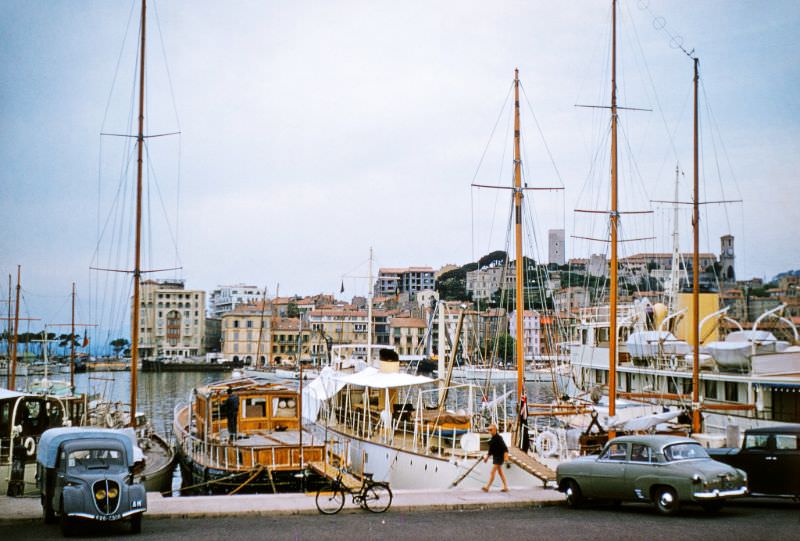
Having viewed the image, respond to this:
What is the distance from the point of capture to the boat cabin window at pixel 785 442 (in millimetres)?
16375

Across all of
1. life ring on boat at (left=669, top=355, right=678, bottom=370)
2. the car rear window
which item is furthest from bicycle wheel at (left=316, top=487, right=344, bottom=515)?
life ring on boat at (left=669, top=355, right=678, bottom=370)

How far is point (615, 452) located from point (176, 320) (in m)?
185

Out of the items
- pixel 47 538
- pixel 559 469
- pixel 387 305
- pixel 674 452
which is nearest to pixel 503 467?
pixel 559 469

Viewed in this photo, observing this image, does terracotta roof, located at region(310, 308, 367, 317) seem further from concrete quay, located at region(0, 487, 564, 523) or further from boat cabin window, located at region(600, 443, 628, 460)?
boat cabin window, located at region(600, 443, 628, 460)

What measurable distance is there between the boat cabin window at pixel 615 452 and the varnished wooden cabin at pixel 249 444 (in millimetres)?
9918

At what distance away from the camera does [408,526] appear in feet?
47.3

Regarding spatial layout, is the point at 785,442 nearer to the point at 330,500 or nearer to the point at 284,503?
the point at 330,500

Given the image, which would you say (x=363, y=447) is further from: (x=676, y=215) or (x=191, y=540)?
(x=676, y=215)

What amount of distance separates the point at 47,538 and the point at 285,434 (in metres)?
15.1

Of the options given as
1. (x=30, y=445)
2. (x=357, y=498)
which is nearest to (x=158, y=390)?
(x=30, y=445)

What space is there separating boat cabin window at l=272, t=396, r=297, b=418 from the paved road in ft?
46.7

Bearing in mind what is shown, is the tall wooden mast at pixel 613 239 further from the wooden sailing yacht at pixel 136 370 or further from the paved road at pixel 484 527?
the wooden sailing yacht at pixel 136 370

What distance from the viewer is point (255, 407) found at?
1161 inches

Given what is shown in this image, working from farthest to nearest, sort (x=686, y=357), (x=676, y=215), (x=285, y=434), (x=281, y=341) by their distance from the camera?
(x=281, y=341) → (x=676, y=215) → (x=686, y=357) → (x=285, y=434)
